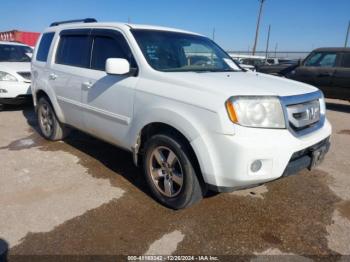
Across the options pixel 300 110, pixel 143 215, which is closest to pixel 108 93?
pixel 143 215

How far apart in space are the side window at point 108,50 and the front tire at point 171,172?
0.98 metres

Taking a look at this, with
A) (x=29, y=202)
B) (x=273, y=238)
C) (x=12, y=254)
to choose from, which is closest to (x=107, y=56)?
(x=29, y=202)

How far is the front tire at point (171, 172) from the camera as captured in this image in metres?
3.00

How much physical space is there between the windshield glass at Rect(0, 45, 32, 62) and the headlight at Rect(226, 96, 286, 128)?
7767mm

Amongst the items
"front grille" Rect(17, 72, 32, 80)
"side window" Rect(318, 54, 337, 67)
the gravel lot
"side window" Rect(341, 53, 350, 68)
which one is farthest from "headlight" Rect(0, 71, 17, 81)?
"side window" Rect(341, 53, 350, 68)

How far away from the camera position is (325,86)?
29.7 ft

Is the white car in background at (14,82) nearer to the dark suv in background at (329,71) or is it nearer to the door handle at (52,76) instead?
the door handle at (52,76)

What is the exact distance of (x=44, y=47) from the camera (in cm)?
528

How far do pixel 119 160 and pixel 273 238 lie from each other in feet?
8.32

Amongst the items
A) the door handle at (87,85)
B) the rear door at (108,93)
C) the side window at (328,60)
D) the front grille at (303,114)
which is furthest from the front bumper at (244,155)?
the side window at (328,60)

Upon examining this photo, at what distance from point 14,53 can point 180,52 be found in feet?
22.0

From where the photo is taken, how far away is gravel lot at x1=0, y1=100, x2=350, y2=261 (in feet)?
8.89

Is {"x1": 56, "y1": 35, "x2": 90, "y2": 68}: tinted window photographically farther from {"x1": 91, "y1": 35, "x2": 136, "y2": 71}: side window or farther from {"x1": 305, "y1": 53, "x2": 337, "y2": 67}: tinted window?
{"x1": 305, "y1": 53, "x2": 337, "y2": 67}: tinted window

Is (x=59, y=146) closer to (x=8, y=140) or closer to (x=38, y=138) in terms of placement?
(x=38, y=138)
